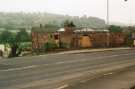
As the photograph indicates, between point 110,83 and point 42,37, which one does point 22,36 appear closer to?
point 42,37

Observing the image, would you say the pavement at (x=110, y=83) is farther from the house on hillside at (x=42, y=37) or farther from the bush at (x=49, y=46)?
the bush at (x=49, y=46)

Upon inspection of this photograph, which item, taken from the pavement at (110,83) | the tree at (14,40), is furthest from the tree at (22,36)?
the pavement at (110,83)

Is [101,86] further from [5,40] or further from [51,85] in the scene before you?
[5,40]

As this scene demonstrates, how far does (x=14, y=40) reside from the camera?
42375mm

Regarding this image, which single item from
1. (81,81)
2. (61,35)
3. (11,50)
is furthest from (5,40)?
(81,81)

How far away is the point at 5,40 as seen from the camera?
4194 cm

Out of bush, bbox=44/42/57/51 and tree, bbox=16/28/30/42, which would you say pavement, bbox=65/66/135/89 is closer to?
tree, bbox=16/28/30/42

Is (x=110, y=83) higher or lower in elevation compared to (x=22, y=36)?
lower

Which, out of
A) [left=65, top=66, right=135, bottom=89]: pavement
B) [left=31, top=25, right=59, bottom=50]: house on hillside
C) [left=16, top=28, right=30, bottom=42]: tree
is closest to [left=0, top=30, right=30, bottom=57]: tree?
[left=16, top=28, right=30, bottom=42]: tree

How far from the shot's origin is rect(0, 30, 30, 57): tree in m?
40.3

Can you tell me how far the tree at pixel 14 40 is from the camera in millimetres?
40331

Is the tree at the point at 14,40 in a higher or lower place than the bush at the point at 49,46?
higher

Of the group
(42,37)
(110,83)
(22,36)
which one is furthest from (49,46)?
(110,83)

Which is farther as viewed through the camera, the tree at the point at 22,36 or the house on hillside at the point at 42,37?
the house on hillside at the point at 42,37
